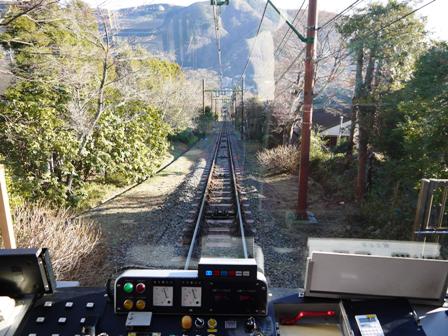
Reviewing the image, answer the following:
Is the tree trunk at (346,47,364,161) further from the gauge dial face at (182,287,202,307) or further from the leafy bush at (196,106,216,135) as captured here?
the leafy bush at (196,106,216,135)

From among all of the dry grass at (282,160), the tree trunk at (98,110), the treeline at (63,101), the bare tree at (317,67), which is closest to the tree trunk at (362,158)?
the bare tree at (317,67)

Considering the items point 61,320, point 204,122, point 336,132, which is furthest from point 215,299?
point 204,122

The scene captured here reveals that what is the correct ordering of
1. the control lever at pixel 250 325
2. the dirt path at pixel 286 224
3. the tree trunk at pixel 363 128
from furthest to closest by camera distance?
the tree trunk at pixel 363 128
the dirt path at pixel 286 224
the control lever at pixel 250 325

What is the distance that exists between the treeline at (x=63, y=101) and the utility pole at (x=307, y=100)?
317 centimetres

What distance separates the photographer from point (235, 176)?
9.01 meters

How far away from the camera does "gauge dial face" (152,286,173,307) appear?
5.10ft

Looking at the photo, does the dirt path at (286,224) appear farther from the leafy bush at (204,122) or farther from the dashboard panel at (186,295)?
the leafy bush at (204,122)

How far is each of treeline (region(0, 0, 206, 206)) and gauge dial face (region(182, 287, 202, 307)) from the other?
4.53 m

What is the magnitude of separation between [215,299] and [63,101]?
20.7ft

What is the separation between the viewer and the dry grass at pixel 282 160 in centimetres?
818

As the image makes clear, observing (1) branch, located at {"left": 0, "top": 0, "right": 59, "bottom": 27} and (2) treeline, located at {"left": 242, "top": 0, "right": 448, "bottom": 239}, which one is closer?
(2) treeline, located at {"left": 242, "top": 0, "right": 448, "bottom": 239}

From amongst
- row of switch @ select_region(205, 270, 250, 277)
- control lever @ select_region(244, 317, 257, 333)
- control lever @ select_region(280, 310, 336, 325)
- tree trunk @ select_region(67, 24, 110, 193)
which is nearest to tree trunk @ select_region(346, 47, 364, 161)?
control lever @ select_region(280, 310, 336, 325)

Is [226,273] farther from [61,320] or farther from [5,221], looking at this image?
[5,221]

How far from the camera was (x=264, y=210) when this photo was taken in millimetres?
5871
